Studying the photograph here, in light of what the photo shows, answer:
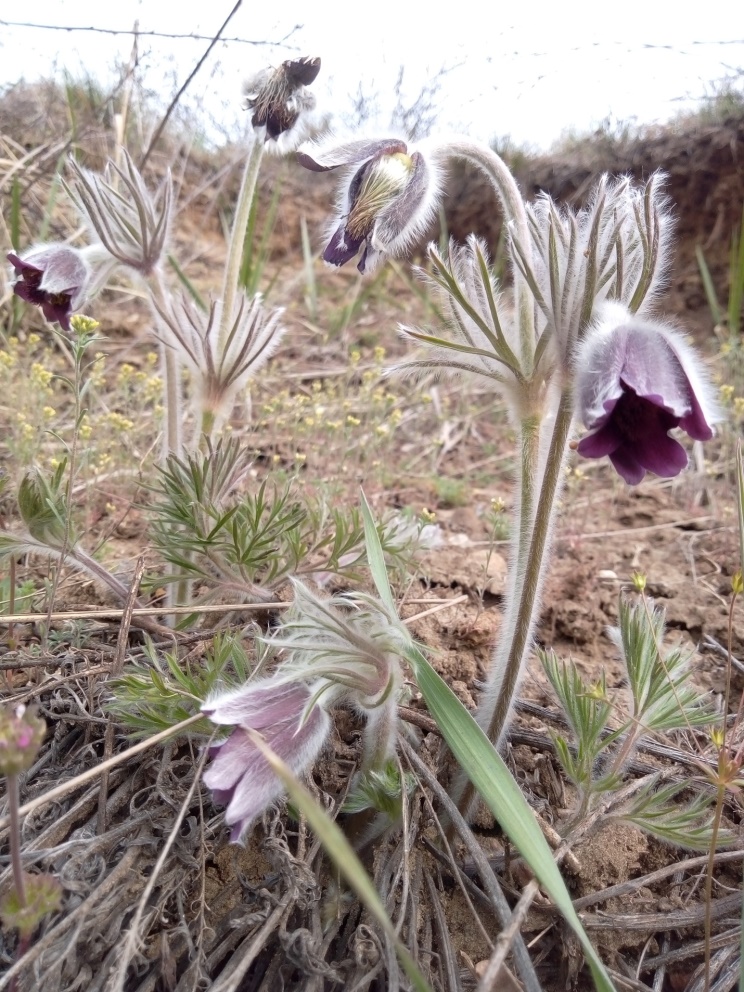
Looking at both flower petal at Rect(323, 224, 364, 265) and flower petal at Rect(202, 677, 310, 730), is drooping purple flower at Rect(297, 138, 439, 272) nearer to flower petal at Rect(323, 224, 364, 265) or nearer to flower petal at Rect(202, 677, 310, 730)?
flower petal at Rect(323, 224, 364, 265)

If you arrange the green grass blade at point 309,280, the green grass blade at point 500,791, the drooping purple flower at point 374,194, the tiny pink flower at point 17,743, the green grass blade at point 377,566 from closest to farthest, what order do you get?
1. the tiny pink flower at point 17,743
2. the green grass blade at point 500,791
3. the green grass blade at point 377,566
4. the drooping purple flower at point 374,194
5. the green grass blade at point 309,280

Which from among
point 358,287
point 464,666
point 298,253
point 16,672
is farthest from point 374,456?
point 298,253

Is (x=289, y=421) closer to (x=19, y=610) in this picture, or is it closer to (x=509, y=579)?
(x=19, y=610)

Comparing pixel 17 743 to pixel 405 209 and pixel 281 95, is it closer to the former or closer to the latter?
pixel 405 209

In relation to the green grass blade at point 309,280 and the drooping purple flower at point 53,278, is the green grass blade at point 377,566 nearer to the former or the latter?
the drooping purple flower at point 53,278

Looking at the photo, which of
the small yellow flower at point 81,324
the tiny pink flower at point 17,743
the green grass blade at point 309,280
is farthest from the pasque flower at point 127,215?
the green grass blade at point 309,280

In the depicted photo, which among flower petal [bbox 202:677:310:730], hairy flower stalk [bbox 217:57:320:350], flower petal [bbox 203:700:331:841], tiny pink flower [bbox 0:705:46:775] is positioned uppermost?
hairy flower stalk [bbox 217:57:320:350]

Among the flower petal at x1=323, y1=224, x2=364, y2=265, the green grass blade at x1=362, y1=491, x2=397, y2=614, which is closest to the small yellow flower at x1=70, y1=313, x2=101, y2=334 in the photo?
the flower petal at x1=323, y1=224, x2=364, y2=265
